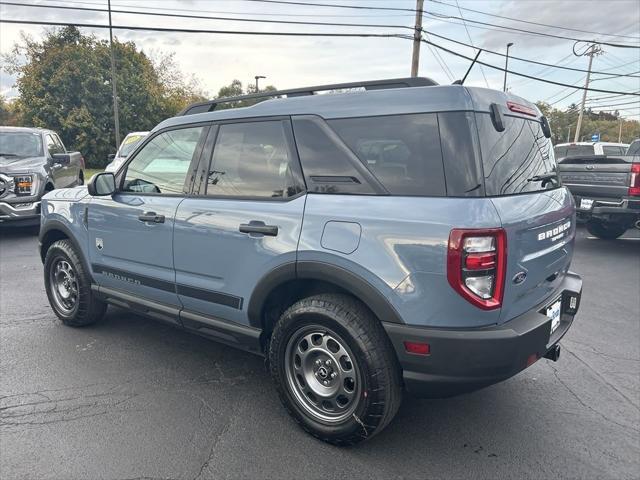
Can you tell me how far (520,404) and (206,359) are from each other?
2.31 metres

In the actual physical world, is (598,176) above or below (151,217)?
above

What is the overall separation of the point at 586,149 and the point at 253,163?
35.9ft

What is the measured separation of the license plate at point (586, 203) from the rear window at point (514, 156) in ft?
18.6

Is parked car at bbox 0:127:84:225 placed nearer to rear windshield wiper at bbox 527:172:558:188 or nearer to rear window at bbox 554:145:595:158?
rear windshield wiper at bbox 527:172:558:188

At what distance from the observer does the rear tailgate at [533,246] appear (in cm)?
228

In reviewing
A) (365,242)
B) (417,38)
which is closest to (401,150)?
(365,242)

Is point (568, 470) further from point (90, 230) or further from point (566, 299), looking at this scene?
point (90, 230)

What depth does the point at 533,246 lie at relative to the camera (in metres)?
2.45

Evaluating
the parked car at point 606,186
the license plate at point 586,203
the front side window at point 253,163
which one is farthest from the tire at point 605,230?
the front side window at point 253,163

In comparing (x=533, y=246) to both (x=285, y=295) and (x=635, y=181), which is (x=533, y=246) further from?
(x=635, y=181)

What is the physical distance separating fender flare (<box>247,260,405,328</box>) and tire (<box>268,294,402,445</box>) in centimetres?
13

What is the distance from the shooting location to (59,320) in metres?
4.57

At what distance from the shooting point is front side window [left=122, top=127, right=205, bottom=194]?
3.42 m

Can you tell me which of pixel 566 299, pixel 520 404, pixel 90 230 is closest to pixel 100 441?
pixel 90 230
